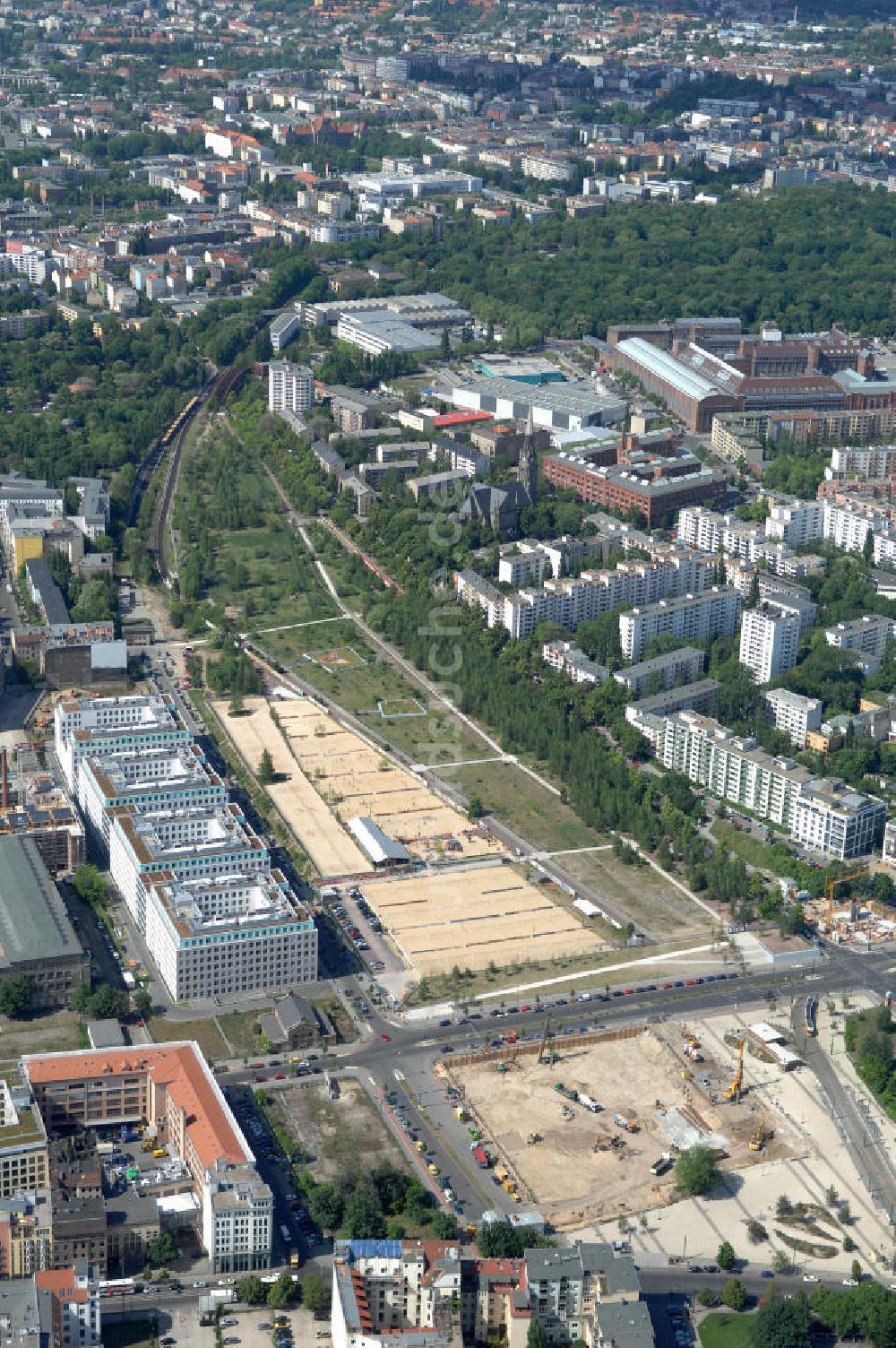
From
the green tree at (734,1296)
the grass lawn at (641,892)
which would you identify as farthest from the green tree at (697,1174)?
the grass lawn at (641,892)

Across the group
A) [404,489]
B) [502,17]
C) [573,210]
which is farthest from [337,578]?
[502,17]

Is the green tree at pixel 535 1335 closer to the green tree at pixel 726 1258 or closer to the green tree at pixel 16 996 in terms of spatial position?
the green tree at pixel 726 1258

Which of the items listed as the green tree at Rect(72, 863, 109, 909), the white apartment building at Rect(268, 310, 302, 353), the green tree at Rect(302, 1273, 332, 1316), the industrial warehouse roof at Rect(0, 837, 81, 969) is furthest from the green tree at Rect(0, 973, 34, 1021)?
the white apartment building at Rect(268, 310, 302, 353)

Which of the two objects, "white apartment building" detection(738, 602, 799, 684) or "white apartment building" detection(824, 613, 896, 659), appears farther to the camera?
"white apartment building" detection(824, 613, 896, 659)

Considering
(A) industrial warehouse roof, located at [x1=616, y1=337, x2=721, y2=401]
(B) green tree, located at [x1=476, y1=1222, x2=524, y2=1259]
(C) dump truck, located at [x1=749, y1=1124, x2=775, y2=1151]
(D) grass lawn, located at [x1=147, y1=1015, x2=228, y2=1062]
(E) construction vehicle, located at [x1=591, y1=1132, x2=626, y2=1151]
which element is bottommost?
(C) dump truck, located at [x1=749, y1=1124, x2=775, y2=1151]

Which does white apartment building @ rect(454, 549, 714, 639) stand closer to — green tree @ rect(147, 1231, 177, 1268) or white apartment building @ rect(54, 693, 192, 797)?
white apartment building @ rect(54, 693, 192, 797)

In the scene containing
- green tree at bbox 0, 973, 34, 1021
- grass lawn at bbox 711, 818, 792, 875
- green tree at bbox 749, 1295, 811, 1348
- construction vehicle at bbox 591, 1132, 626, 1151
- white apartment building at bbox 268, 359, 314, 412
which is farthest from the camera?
white apartment building at bbox 268, 359, 314, 412
